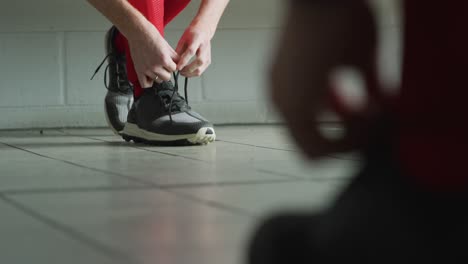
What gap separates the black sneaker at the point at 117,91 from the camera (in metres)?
2.62

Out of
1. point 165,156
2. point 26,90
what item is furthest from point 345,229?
point 26,90

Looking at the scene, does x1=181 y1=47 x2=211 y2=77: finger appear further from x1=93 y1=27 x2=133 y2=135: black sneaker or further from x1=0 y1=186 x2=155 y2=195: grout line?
x1=0 y1=186 x2=155 y2=195: grout line

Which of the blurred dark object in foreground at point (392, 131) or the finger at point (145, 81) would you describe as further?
the finger at point (145, 81)

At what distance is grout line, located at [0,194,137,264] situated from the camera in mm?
845

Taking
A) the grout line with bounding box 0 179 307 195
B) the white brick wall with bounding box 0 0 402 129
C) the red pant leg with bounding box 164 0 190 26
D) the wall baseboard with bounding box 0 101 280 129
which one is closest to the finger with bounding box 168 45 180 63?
the red pant leg with bounding box 164 0 190 26

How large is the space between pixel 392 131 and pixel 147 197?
859mm

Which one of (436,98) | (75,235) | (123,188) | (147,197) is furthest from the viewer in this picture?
(123,188)

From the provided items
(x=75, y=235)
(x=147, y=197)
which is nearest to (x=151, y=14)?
(x=147, y=197)

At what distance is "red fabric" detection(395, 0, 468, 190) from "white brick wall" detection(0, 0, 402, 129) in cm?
293

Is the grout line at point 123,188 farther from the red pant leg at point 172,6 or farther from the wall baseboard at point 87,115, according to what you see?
the wall baseboard at point 87,115

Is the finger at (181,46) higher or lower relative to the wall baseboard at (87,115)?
higher

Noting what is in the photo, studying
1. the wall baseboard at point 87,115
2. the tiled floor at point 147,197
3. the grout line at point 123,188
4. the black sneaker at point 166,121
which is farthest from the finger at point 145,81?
the wall baseboard at point 87,115

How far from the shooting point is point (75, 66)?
3.54 metres

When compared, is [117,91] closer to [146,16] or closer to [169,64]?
[146,16]
